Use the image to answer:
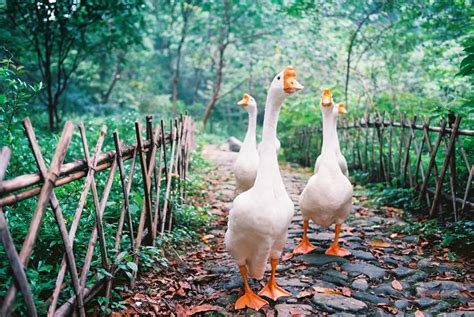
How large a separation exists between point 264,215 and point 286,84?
928 millimetres

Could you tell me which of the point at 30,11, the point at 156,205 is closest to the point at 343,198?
the point at 156,205

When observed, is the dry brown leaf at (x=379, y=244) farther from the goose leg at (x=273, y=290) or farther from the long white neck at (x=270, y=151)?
the long white neck at (x=270, y=151)

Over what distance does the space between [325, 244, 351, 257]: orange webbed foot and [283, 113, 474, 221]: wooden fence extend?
141 cm

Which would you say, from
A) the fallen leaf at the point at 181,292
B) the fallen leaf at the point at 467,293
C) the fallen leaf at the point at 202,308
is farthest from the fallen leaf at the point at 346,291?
the fallen leaf at the point at 181,292

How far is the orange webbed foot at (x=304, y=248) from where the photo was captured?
4.00 meters

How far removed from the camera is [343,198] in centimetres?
374

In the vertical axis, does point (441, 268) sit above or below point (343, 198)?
below

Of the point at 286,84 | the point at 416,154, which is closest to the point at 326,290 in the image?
the point at 286,84

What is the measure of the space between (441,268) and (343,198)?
1.06m

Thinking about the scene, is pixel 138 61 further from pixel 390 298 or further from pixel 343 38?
pixel 390 298

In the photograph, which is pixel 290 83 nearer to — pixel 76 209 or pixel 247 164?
pixel 76 209

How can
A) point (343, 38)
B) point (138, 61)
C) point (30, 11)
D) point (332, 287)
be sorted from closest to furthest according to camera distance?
point (332, 287) → point (30, 11) → point (343, 38) → point (138, 61)

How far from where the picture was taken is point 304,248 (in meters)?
4.03

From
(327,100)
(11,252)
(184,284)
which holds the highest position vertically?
(327,100)
